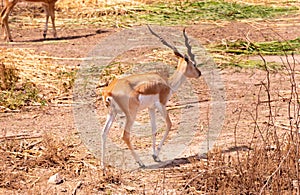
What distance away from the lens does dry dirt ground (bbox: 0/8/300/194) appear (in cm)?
560

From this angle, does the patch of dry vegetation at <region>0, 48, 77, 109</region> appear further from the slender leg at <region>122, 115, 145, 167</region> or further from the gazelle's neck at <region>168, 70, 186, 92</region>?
the slender leg at <region>122, 115, 145, 167</region>

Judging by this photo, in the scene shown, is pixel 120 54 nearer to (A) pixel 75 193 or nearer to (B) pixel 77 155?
(B) pixel 77 155

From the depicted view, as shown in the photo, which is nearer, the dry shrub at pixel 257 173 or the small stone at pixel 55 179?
the dry shrub at pixel 257 173

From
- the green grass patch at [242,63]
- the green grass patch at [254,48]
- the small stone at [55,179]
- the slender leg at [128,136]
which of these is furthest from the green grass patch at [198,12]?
the small stone at [55,179]

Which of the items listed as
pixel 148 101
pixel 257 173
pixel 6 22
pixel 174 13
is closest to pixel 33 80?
pixel 148 101

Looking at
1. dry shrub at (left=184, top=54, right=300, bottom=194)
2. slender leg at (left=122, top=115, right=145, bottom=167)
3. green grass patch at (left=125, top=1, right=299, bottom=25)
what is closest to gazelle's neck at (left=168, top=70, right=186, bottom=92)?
slender leg at (left=122, top=115, right=145, bottom=167)

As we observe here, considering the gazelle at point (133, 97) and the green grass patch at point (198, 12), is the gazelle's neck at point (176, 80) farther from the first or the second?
the green grass patch at point (198, 12)

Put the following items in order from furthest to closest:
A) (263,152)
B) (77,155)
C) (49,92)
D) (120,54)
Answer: (120,54) < (49,92) < (77,155) < (263,152)

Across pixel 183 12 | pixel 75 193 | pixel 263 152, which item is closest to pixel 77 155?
pixel 75 193

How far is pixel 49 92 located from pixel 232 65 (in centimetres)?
275

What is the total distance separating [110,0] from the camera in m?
15.2

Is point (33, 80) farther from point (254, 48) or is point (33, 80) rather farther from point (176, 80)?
Answer: point (254, 48)

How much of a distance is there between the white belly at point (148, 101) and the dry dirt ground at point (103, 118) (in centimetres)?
58

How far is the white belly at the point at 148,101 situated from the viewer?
19.3 ft
